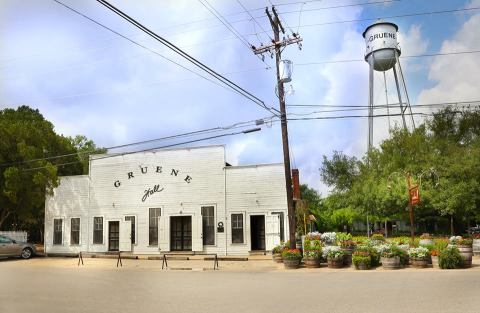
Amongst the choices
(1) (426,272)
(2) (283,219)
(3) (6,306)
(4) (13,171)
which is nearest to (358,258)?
(1) (426,272)

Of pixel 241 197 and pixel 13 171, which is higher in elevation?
pixel 13 171

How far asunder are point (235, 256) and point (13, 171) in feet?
46.0

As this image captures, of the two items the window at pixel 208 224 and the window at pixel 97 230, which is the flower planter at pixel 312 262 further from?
the window at pixel 97 230

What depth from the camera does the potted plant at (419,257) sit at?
17969mm

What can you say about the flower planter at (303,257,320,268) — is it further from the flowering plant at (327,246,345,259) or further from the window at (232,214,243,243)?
the window at (232,214,243,243)

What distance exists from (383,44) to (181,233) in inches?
1007

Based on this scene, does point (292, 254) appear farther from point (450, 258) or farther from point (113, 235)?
point (113, 235)

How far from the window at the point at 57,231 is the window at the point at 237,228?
39.7 ft

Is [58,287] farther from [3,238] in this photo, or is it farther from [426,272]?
[3,238]

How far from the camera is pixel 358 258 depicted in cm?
1817

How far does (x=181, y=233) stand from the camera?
28750 millimetres

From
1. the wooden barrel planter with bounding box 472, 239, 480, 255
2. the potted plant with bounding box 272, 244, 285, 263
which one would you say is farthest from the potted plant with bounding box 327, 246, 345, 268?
the wooden barrel planter with bounding box 472, 239, 480, 255

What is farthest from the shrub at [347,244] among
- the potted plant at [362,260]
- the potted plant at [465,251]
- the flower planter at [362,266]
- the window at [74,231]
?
the window at [74,231]

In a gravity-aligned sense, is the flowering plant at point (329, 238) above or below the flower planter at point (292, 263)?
above
